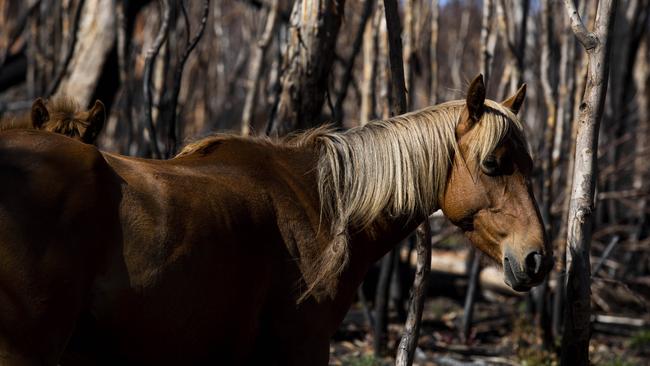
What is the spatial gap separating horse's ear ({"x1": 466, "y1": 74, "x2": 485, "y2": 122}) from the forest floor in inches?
129

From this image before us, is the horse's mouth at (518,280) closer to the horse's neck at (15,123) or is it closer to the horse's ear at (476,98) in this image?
the horse's ear at (476,98)

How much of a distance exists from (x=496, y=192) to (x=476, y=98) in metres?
0.46

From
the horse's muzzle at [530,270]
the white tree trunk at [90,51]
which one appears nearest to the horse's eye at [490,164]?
the horse's muzzle at [530,270]

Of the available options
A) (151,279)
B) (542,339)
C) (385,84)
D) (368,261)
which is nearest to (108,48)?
(385,84)

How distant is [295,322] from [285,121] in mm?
2526

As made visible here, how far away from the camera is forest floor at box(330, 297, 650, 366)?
25.7ft

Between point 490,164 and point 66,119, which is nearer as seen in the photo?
point 490,164

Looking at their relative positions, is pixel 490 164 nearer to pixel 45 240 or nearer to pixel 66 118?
pixel 45 240

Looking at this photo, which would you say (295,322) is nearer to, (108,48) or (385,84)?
Result: (385,84)

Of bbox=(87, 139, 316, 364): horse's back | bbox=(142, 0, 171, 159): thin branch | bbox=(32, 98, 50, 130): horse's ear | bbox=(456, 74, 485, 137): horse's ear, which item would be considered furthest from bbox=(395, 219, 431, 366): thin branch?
bbox=(32, 98, 50, 130): horse's ear

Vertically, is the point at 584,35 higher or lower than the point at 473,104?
higher

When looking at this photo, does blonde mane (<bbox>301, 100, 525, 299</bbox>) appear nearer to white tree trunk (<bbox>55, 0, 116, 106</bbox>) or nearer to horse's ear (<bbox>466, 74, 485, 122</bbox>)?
horse's ear (<bbox>466, 74, 485, 122</bbox>)

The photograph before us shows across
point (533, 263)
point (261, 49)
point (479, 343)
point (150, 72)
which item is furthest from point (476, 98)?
point (479, 343)

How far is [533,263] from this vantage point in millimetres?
4164
